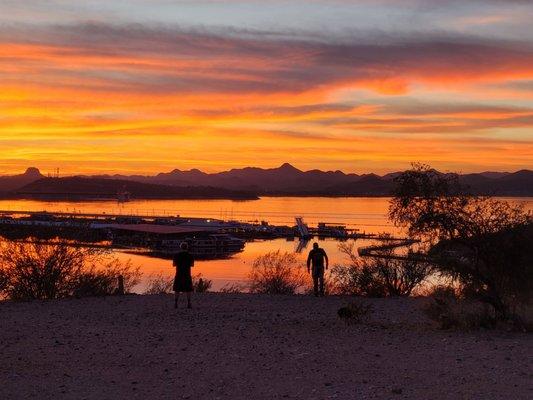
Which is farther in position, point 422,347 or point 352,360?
point 422,347

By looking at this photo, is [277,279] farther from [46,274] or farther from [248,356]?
[248,356]

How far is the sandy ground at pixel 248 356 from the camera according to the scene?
26.0 feet

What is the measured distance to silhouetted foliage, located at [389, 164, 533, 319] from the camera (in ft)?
39.7

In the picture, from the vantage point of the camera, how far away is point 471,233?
12.4 metres

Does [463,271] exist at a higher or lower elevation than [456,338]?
higher

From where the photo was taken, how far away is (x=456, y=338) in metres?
11.0

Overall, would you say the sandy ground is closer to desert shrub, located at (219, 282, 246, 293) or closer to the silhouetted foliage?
the silhouetted foliage

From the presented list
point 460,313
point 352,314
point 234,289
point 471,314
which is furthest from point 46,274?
point 471,314

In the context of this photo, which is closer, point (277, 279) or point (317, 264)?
point (317, 264)

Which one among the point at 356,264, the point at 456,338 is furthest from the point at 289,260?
the point at 456,338

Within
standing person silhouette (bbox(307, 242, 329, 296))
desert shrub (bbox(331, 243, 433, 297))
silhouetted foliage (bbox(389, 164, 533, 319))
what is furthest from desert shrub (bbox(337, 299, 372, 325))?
desert shrub (bbox(331, 243, 433, 297))

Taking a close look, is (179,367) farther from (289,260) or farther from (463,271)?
(289,260)

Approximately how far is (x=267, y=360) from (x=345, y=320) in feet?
11.3

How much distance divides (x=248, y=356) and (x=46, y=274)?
31.6 feet
